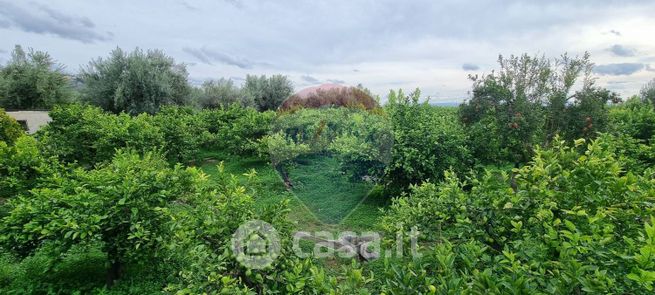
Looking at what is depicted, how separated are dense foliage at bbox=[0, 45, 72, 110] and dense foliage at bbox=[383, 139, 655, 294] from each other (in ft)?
80.3

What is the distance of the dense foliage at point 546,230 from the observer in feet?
5.17

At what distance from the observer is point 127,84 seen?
18.0 metres

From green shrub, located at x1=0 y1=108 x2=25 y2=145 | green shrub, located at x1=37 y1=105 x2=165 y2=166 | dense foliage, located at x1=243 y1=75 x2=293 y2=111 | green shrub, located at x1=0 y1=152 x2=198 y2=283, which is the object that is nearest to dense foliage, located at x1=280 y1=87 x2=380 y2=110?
green shrub, located at x1=37 y1=105 x2=165 y2=166

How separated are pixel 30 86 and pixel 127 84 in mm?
7080

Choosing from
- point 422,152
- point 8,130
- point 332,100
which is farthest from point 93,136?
point 422,152

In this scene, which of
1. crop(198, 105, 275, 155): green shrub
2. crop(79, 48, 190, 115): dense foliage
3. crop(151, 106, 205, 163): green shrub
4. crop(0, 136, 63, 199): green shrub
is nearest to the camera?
crop(0, 136, 63, 199): green shrub

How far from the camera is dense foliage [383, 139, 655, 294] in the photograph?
158 centimetres

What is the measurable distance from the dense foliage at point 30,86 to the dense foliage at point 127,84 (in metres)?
3.24

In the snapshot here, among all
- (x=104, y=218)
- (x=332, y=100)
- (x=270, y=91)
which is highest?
(x=270, y=91)

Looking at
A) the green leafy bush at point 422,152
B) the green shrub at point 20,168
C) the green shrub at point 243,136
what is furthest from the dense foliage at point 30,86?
the green leafy bush at point 422,152

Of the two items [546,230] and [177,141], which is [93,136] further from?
[546,230]

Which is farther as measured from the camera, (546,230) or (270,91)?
(270,91)

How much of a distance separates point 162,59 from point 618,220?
21367 mm

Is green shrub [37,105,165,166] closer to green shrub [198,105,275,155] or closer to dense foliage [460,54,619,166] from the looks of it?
green shrub [198,105,275,155]
